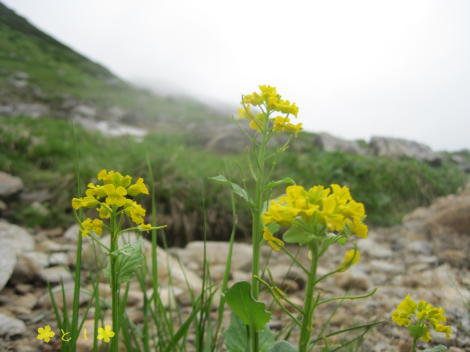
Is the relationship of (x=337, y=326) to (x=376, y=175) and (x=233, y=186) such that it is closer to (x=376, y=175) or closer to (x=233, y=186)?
(x=233, y=186)

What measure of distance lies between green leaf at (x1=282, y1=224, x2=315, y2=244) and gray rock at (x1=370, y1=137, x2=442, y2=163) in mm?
7713

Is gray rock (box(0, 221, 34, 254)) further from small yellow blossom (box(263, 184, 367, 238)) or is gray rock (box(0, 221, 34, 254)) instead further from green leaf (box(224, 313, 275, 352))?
small yellow blossom (box(263, 184, 367, 238))

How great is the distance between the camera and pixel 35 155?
4.60 m

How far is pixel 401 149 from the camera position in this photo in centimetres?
808

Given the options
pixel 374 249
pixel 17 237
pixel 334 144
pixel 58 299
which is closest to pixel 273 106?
pixel 58 299

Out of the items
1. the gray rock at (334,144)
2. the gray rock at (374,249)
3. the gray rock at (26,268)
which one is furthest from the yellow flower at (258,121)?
the gray rock at (334,144)

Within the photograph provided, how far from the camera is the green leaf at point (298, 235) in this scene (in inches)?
26.3

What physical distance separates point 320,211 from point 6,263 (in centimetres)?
210

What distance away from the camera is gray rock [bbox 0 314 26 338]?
1.49m

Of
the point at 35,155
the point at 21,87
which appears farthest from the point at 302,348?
the point at 21,87

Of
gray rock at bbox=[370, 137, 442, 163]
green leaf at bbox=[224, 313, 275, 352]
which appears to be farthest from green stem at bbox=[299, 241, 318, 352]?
gray rock at bbox=[370, 137, 442, 163]

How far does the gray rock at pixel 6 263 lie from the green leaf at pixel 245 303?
1.80m

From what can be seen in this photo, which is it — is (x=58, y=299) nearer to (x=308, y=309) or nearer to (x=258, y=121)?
(x=258, y=121)

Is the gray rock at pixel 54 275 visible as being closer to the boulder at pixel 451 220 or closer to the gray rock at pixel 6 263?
the gray rock at pixel 6 263
